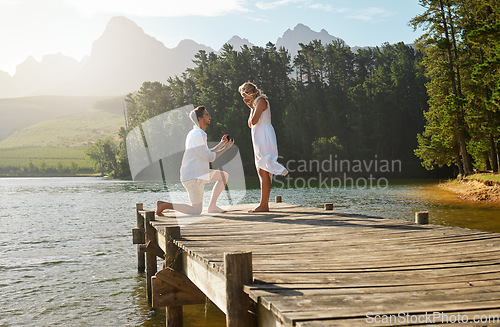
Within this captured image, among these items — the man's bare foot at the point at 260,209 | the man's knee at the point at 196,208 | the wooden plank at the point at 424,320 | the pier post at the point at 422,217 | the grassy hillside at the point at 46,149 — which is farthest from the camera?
the grassy hillside at the point at 46,149

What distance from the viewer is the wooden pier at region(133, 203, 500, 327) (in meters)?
2.82

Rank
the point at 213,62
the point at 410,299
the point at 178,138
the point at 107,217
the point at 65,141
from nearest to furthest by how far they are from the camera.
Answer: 1. the point at 410,299
2. the point at 107,217
3. the point at 178,138
4. the point at 213,62
5. the point at 65,141

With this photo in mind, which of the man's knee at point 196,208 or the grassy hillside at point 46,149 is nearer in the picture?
the man's knee at point 196,208

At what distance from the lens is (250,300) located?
11.9ft

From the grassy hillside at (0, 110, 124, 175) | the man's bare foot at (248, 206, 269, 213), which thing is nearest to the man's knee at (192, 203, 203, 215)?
the man's bare foot at (248, 206, 269, 213)

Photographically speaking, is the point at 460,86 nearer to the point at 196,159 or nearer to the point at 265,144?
the point at 265,144

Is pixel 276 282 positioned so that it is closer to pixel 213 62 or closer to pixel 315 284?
pixel 315 284

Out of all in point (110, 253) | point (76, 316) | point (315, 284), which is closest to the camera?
point (315, 284)

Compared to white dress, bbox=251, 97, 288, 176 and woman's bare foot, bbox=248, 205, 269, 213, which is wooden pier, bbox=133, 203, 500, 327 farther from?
woman's bare foot, bbox=248, 205, 269, 213

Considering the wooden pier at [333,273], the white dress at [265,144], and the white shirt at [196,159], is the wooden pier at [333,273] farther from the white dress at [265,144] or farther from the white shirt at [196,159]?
the white dress at [265,144]

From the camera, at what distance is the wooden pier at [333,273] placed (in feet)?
9.27

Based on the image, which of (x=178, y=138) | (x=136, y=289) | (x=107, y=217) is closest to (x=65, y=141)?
(x=178, y=138)

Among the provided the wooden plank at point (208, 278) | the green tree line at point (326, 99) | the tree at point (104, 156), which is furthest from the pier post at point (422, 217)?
the tree at point (104, 156)

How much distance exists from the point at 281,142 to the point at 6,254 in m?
64.6
